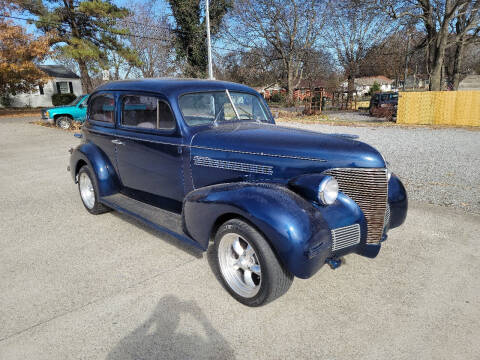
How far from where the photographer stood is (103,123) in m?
4.48

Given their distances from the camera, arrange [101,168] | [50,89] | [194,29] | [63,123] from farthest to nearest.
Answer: [50,89] → [194,29] → [63,123] → [101,168]

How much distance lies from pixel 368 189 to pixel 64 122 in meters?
15.8

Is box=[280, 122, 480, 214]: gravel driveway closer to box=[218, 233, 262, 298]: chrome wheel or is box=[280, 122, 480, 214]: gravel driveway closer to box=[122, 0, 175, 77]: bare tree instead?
box=[218, 233, 262, 298]: chrome wheel

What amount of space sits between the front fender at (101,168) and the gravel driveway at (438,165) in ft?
15.4

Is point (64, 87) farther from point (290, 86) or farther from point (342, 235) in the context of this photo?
point (342, 235)

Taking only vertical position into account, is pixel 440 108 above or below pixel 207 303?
above

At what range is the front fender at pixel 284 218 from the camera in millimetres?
2299

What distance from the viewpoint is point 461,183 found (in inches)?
244

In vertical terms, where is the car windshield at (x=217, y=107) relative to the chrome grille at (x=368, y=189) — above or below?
above

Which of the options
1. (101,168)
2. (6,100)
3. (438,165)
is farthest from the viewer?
(6,100)

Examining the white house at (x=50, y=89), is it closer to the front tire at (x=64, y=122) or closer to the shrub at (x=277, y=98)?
the front tire at (x=64, y=122)

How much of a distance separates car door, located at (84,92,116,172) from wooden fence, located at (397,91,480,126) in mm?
17547

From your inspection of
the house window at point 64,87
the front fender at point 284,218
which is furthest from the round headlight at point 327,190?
the house window at point 64,87

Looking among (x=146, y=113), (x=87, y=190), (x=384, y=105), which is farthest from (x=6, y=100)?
(x=146, y=113)
